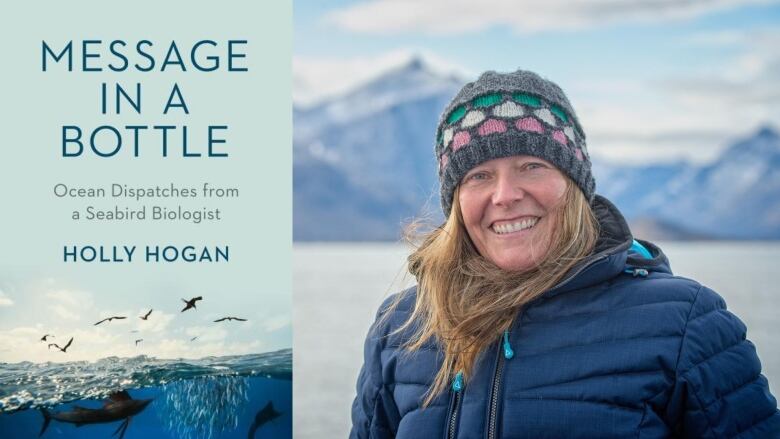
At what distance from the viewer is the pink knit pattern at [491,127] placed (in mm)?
1689

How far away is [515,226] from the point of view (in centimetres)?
Result: 173

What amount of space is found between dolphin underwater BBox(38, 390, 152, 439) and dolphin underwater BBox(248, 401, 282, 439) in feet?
0.98

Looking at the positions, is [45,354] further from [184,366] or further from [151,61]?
[151,61]

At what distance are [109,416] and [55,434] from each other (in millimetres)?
154

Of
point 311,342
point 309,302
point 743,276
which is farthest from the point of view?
point 743,276

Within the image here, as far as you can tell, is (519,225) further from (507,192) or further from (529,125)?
(529,125)

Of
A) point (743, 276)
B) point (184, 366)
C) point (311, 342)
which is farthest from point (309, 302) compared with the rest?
point (184, 366)

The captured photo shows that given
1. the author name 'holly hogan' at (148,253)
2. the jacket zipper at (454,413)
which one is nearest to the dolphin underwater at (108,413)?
the author name 'holly hogan' at (148,253)

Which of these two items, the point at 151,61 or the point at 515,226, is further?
the point at 151,61

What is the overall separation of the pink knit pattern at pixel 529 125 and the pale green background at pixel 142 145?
3.01 ft

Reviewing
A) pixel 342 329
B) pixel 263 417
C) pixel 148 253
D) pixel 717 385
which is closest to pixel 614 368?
pixel 717 385

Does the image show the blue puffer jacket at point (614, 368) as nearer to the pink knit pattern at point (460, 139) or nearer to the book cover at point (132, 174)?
the pink knit pattern at point (460, 139)

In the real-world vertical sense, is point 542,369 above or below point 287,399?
above

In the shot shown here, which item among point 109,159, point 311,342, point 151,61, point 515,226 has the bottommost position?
point 311,342
